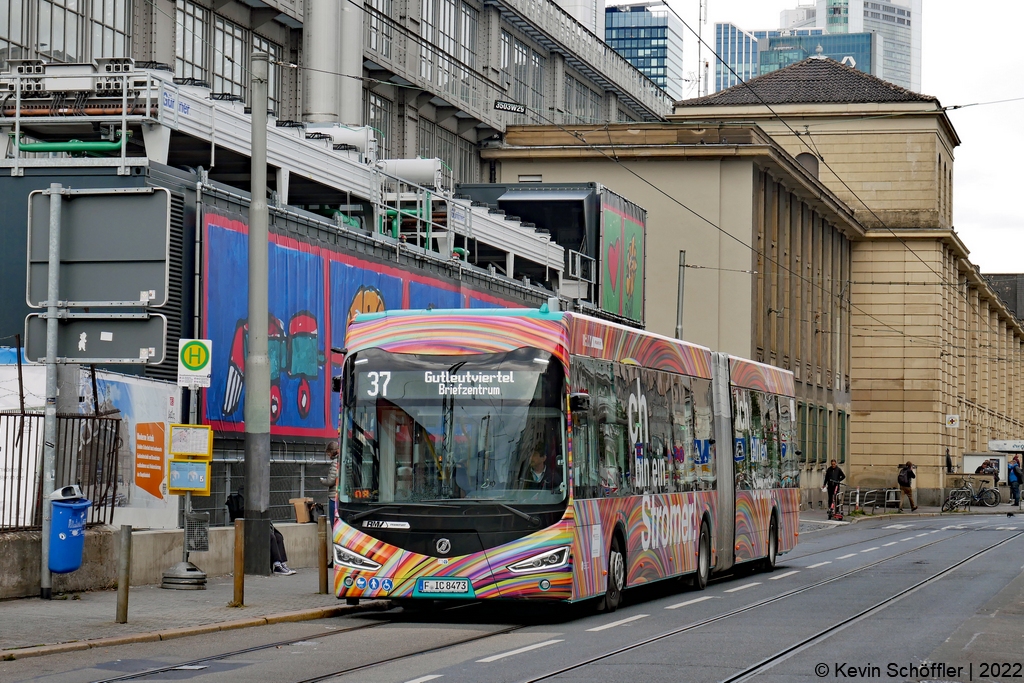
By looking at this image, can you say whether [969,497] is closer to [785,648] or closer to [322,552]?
[322,552]

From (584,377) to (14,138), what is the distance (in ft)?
30.7

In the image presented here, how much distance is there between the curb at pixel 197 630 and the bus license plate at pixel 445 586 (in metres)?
1.31

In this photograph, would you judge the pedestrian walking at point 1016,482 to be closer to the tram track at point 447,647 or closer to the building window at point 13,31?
the building window at point 13,31

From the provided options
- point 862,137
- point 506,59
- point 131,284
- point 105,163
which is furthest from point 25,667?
point 862,137

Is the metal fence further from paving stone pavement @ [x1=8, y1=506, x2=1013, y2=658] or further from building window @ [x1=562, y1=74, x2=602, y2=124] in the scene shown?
building window @ [x1=562, y1=74, x2=602, y2=124]

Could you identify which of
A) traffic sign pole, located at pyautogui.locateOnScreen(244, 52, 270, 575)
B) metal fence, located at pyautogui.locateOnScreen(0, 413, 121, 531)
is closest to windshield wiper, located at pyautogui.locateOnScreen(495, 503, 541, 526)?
metal fence, located at pyautogui.locateOnScreen(0, 413, 121, 531)

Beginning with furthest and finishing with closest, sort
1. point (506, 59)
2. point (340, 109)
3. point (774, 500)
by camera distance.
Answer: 1. point (506, 59)
2. point (340, 109)
3. point (774, 500)

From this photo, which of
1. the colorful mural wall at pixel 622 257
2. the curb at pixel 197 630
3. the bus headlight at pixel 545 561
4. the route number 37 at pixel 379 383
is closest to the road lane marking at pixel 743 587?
the curb at pixel 197 630

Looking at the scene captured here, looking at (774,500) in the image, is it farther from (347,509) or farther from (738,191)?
(738,191)

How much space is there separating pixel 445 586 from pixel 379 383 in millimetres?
2076

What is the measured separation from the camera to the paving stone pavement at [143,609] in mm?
13460

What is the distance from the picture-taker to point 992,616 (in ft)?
54.7

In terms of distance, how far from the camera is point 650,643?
13773 mm

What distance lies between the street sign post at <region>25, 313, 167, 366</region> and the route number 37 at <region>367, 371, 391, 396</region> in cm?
207
